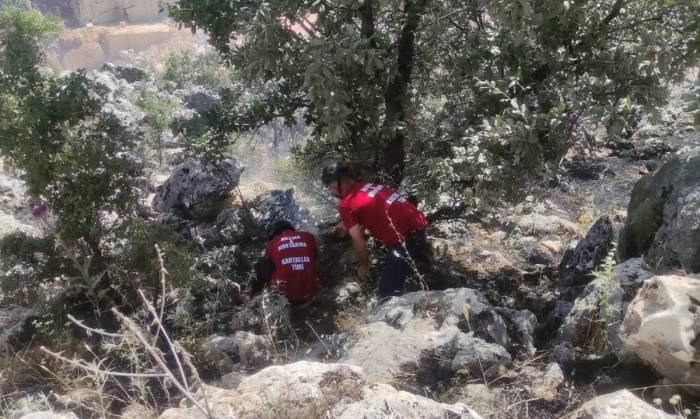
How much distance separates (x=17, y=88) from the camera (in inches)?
151

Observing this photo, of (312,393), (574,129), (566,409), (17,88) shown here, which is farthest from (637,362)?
(17,88)

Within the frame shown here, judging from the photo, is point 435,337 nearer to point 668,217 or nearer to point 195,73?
point 668,217

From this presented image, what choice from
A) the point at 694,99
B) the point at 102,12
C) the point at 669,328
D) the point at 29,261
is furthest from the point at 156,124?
the point at 102,12

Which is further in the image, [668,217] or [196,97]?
[196,97]

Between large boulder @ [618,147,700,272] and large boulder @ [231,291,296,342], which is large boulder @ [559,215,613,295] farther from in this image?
large boulder @ [231,291,296,342]

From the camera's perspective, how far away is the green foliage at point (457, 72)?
10.5 feet

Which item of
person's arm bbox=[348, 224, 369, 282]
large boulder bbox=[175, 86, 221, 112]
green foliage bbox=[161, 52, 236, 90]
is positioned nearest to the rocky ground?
person's arm bbox=[348, 224, 369, 282]

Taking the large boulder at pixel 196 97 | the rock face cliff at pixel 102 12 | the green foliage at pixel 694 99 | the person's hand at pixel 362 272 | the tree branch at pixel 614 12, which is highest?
the rock face cliff at pixel 102 12

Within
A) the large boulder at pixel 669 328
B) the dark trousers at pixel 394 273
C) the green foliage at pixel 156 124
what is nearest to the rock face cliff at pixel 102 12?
the green foliage at pixel 156 124

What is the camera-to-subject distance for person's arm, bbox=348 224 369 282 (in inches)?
Answer: 152

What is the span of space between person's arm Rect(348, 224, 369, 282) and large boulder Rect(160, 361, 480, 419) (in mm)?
1721

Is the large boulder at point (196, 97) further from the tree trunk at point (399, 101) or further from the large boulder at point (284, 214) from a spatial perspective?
the tree trunk at point (399, 101)

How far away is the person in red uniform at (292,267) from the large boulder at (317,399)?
1888 mm

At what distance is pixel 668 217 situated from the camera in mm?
3129
